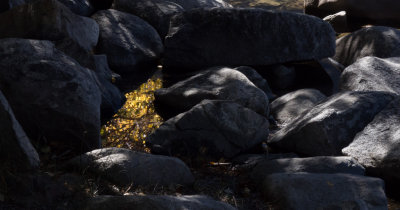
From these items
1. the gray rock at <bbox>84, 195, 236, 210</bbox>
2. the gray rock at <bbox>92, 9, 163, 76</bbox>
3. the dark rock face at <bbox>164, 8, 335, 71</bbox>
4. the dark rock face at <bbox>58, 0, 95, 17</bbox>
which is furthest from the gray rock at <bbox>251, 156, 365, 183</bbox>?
the dark rock face at <bbox>58, 0, 95, 17</bbox>

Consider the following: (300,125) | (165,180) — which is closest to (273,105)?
(300,125)

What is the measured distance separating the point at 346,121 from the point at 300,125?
0.39 meters

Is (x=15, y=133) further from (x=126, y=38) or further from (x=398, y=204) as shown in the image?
(x=126, y=38)

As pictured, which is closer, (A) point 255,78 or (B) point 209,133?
(B) point 209,133

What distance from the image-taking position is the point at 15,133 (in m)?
2.45

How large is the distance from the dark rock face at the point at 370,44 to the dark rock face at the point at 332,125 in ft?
8.64

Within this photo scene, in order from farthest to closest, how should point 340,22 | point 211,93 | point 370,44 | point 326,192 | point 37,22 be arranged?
point 340,22, point 370,44, point 211,93, point 37,22, point 326,192

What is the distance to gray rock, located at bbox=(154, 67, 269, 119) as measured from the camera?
4.54m

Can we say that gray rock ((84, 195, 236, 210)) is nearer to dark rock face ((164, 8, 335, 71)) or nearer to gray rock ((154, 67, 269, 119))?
gray rock ((154, 67, 269, 119))

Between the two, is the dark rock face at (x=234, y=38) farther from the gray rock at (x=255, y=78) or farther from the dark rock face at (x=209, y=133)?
the dark rock face at (x=209, y=133)

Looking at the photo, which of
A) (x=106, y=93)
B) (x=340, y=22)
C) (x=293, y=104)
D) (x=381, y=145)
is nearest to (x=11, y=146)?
(x=106, y=93)

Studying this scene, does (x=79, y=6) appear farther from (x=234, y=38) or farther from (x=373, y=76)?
(x=373, y=76)

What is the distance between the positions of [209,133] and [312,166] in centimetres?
96

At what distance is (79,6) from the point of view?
6.57 m
